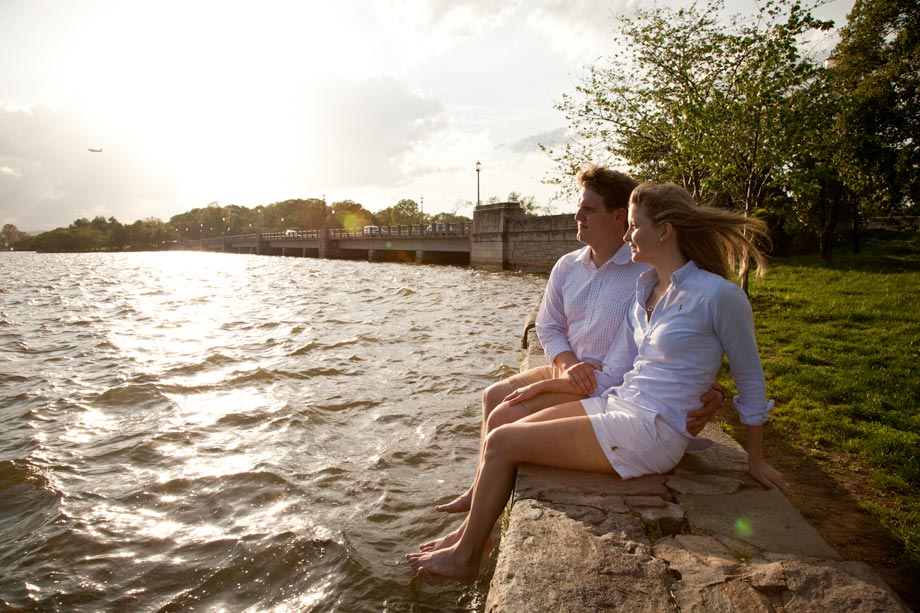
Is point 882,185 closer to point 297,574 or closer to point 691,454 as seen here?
point 691,454

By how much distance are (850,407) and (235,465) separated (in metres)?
5.76

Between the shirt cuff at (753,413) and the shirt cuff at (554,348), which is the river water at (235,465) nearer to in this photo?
the shirt cuff at (554,348)

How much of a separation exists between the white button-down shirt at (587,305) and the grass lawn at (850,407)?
169 centimetres

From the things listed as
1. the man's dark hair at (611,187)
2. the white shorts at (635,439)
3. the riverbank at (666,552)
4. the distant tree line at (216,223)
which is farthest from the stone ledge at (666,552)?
the distant tree line at (216,223)

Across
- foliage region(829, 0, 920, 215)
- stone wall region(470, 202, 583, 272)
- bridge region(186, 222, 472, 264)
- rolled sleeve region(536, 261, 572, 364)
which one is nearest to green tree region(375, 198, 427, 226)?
bridge region(186, 222, 472, 264)

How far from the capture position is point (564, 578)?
2000 millimetres

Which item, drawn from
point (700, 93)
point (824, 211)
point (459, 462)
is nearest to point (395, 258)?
point (824, 211)

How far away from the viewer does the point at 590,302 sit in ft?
11.0

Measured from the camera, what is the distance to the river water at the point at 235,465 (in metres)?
3.13

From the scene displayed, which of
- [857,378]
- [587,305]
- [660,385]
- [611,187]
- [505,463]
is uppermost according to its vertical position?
[611,187]

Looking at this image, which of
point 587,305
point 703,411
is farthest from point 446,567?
point 587,305

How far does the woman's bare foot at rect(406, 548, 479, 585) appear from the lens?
104 inches

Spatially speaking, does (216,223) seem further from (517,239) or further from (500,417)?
(500,417)

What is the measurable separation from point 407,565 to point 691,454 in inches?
70.6
